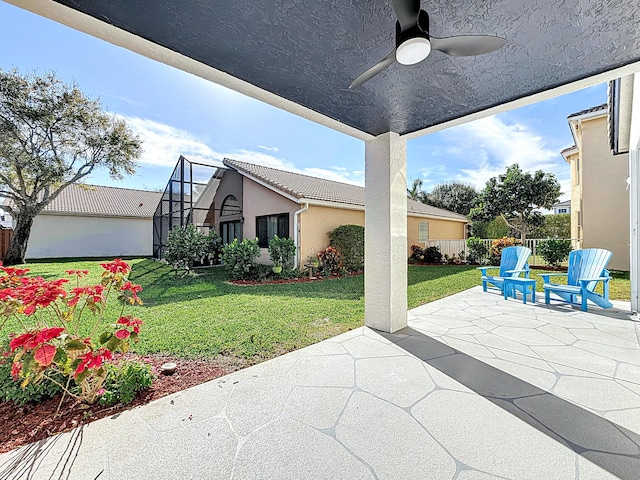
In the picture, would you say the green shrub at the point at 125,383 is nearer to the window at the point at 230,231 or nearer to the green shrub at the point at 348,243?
the green shrub at the point at 348,243

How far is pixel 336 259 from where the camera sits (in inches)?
431

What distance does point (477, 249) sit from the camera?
1430 centimetres

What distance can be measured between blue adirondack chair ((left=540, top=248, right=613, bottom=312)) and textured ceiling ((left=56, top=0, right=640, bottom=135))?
14.0 feet

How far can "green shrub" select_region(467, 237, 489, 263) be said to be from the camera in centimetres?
1417

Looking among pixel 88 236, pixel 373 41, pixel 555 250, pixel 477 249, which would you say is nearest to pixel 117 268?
pixel 373 41

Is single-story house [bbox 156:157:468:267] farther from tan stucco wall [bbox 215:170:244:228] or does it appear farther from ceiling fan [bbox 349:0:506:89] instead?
ceiling fan [bbox 349:0:506:89]

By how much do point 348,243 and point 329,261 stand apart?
1.11m

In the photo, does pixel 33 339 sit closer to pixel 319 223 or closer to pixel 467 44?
pixel 467 44

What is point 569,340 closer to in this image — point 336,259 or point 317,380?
point 317,380

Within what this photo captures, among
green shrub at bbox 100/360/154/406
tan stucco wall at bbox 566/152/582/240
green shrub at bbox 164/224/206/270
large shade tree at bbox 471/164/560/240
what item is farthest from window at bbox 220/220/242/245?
tan stucco wall at bbox 566/152/582/240

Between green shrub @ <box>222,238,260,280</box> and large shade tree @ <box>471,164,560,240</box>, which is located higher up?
large shade tree @ <box>471,164,560,240</box>

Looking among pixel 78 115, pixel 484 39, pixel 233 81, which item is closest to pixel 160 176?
pixel 78 115

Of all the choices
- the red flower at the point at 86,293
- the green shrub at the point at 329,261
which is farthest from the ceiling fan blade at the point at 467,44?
the green shrub at the point at 329,261

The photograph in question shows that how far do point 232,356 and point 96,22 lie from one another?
3.57 metres
